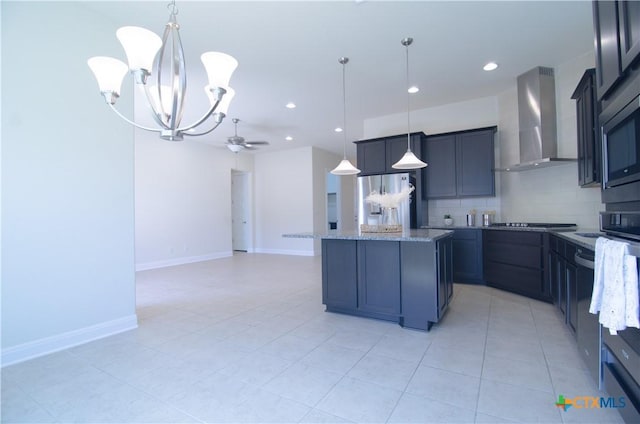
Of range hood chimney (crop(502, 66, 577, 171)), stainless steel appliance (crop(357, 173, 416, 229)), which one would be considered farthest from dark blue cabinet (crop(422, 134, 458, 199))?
range hood chimney (crop(502, 66, 577, 171))

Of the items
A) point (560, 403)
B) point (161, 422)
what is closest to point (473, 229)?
point (560, 403)

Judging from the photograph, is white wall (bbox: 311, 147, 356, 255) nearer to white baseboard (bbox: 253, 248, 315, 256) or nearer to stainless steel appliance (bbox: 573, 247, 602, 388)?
white baseboard (bbox: 253, 248, 315, 256)

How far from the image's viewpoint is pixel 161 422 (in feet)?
5.01

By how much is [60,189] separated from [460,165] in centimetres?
478

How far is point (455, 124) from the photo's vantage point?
16.0 ft

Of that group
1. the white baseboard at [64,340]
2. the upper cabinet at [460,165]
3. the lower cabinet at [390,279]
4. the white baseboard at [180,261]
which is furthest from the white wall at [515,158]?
the white baseboard at [180,261]

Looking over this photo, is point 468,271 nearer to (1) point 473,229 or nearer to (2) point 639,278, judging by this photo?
(1) point 473,229

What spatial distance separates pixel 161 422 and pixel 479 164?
4.64 metres

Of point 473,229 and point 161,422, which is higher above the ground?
point 473,229

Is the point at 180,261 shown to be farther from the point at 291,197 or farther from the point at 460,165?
the point at 460,165

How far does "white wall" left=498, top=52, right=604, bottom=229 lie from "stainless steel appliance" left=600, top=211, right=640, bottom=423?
2.06m

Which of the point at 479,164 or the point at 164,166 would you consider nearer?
the point at 479,164

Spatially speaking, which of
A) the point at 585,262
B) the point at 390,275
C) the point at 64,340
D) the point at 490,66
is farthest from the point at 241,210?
the point at 585,262

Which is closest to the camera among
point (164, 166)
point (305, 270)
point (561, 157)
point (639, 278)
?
point (639, 278)
